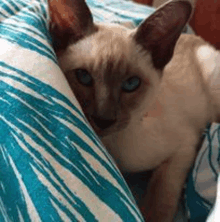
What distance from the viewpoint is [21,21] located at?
0.79 m

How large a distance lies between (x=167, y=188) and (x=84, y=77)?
1.20 ft

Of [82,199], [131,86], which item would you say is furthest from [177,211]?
[82,199]

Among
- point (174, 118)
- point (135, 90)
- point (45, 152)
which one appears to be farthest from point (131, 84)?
point (45, 152)

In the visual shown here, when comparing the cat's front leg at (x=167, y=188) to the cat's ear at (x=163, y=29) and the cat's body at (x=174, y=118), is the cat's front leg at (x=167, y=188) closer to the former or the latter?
the cat's body at (x=174, y=118)

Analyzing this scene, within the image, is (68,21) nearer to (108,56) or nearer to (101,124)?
(108,56)

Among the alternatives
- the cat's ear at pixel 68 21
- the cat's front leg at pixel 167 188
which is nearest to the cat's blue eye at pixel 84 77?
the cat's ear at pixel 68 21

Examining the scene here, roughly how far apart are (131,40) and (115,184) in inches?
17.3

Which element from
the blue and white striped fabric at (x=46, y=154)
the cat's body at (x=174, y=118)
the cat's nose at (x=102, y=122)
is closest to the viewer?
the blue and white striped fabric at (x=46, y=154)

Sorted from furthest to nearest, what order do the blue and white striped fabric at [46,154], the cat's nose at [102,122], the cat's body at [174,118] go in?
the cat's body at [174,118], the cat's nose at [102,122], the blue and white striped fabric at [46,154]

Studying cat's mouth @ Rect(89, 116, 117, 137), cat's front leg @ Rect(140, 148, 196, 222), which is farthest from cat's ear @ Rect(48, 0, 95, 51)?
cat's front leg @ Rect(140, 148, 196, 222)

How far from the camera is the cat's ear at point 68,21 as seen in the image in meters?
0.83

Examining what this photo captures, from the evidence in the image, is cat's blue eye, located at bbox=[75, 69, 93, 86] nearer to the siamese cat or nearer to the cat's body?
the siamese cat

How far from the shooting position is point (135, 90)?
2.94 ft

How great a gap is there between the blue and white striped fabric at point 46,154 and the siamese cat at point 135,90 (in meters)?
0.17
